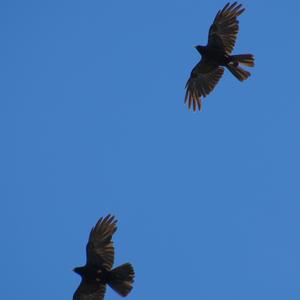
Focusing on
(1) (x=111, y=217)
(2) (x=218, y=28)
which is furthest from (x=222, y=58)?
(1) (x=111, y=217)

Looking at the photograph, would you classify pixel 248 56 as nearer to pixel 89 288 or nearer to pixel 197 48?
pixel 197 48

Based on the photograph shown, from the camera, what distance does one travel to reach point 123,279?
22875 mm

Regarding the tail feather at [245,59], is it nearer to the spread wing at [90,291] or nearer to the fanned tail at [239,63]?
the fanned tail at [239,63]

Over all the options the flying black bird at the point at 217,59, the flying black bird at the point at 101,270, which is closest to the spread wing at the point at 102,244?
the flying black bird at the point at 101,270

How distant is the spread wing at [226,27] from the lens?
25.8m

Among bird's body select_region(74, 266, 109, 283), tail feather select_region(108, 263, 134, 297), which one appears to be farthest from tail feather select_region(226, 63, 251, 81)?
bird's body select_region(74, 266, 109, 283)

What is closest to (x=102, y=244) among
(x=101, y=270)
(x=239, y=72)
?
(x=101, y=270)

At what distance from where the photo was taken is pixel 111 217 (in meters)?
23.2

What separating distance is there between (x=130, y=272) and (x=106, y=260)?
1.06 m

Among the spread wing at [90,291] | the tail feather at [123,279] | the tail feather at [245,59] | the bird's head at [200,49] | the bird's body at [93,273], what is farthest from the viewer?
the bird's head at [200,49]

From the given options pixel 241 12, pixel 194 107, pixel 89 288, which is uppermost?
pixel 241 12

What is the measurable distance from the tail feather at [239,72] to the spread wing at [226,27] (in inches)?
24.0

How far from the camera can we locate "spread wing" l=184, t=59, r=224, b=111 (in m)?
26.7

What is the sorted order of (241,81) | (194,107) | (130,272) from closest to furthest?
(130,272) → (241,81) → (194,107)
